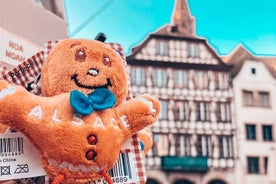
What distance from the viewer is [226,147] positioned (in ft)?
28.4

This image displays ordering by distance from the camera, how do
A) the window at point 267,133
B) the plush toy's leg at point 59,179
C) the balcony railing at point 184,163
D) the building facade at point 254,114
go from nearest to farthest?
the plush toy's leg at point 59,179 < the balcony railing at point 184,163 < the building facade at point 254,114 < the window at point 267,133

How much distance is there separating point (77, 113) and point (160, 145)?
777 centimetres

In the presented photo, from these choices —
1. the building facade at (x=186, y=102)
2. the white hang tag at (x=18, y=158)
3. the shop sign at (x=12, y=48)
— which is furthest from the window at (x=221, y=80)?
the white hang tag at (x=18, y=158)

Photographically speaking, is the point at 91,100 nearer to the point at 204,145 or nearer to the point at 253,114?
the point at 204,145

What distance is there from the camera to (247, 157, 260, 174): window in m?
8.59

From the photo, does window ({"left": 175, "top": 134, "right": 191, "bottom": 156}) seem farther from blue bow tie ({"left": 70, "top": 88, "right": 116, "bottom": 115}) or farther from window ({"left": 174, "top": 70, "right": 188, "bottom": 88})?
blue bow tie ({"left": 70, "top": 88, "right": 116, "bottom": 115})

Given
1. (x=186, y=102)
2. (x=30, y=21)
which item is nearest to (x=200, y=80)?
(x=186, y=102)

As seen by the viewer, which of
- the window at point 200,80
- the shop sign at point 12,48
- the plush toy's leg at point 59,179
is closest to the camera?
the plush toy's leg at point 59,179

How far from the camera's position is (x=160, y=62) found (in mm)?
8883

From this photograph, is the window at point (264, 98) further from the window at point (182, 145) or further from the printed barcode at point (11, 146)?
the printed barcode at point (11, 146)

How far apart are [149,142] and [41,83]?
38 centimetres

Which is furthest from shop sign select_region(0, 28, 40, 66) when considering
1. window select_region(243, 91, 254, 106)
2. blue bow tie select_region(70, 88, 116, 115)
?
window select_region(243, 91, 254, 106)

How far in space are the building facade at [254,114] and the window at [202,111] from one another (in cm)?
60

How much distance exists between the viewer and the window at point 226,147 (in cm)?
862
